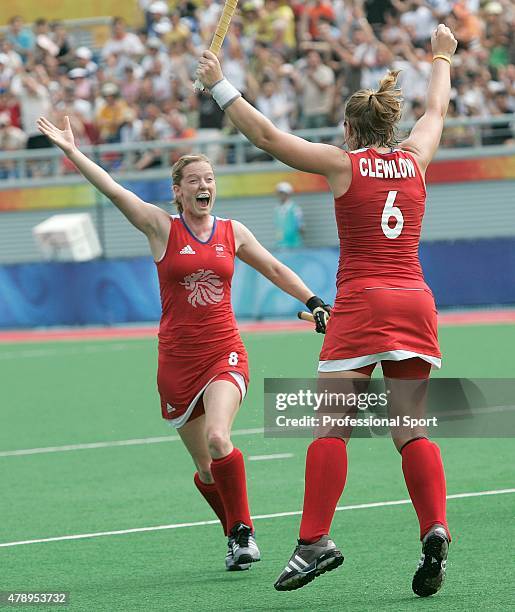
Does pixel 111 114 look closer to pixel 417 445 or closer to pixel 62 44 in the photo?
pixel 62 44

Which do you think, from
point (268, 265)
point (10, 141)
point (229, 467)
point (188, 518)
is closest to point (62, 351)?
point (10, 141)

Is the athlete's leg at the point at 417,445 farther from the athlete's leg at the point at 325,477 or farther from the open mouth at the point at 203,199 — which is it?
the open mouth at the point at 203,199

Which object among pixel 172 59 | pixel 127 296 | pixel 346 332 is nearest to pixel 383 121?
pixel 346 332

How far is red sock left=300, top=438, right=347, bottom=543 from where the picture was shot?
5.73m

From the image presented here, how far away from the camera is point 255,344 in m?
18.2

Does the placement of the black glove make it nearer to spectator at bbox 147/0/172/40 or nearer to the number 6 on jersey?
the number 6 on jersey

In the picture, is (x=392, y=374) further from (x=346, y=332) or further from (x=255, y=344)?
(x=255, y=344)

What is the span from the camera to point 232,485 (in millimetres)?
6863

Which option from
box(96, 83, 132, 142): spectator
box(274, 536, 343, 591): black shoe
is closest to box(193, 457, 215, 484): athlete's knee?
box(274, 536, 343, 591): black shoe

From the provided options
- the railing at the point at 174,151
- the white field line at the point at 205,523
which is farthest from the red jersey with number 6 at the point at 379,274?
the railing at the point at 174,151

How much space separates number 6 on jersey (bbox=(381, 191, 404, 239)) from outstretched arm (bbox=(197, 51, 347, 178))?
0.33 metres

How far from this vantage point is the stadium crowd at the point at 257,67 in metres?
21.5

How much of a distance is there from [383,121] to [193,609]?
2.19m

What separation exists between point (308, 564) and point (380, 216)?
57.4 inches
